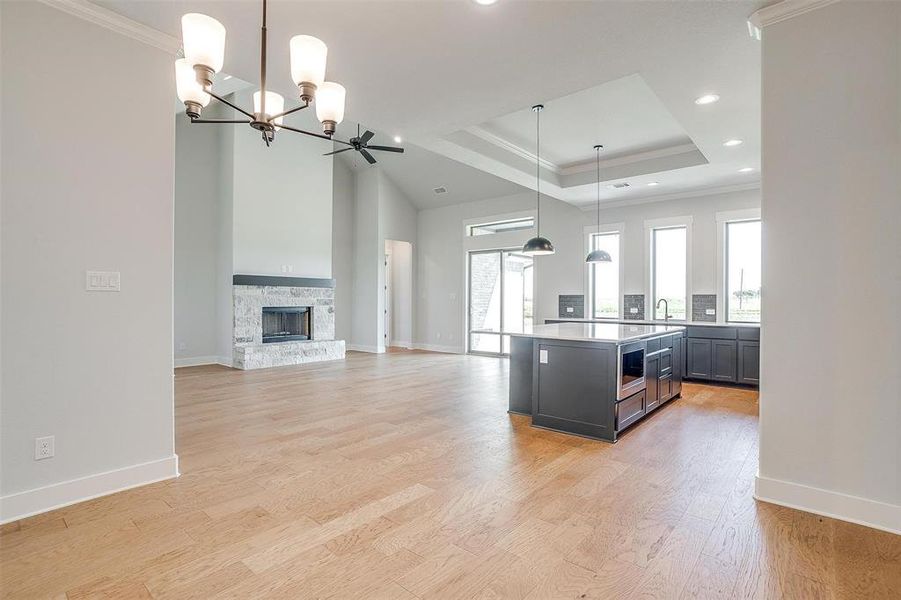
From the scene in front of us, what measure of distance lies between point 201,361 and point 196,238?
213cm

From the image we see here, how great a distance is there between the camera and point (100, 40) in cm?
265

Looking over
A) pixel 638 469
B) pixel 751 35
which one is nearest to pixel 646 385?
pixel 638 469

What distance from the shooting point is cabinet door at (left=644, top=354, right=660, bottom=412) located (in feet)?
14.8

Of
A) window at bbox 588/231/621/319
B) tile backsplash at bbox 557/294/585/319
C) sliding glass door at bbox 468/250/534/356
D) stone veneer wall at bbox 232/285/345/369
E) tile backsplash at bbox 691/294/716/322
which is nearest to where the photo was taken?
tile backsplash at bbox 691/294/716/322

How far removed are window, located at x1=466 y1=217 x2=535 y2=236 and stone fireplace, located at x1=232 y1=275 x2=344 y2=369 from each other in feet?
10.4

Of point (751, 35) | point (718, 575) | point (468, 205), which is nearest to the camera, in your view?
point (718, 575)

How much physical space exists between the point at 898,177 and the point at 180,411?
584 cm

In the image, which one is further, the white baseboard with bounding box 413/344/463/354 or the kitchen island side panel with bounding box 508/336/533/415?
the white baseboard with bounding box 413/344/463/354

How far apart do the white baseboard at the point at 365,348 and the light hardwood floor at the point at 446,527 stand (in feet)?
18.2

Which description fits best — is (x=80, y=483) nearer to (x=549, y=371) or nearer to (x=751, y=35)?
(x=549, y=371)

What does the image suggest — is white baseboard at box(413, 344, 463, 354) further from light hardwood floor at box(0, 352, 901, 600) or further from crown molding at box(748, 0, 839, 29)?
crown molding at box(748, 0, 839, 29)

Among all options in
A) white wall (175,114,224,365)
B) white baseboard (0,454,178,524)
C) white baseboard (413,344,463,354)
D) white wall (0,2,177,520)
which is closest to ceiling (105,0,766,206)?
white wall (0,2,177,520)

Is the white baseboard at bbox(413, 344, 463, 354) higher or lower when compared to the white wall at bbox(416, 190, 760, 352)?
lower

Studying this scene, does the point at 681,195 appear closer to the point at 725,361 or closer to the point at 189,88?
Answer: the point at 725,361
